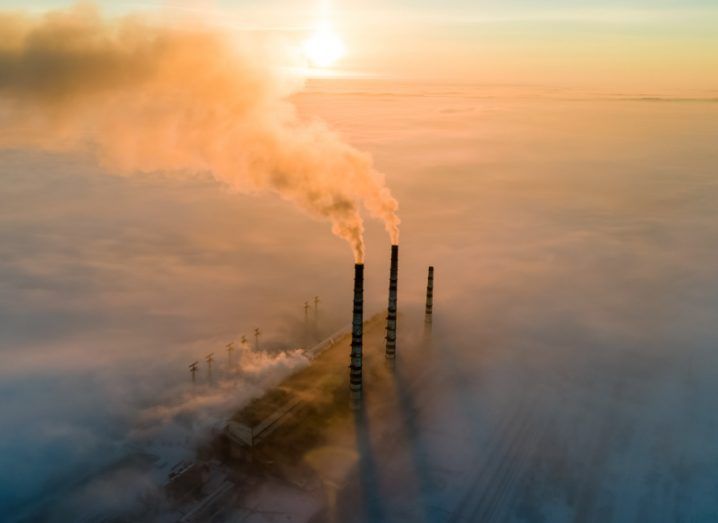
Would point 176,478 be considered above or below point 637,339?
below

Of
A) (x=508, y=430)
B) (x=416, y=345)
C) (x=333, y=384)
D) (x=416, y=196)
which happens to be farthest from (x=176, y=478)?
(x=416, y=196)

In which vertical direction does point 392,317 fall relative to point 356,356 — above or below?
above

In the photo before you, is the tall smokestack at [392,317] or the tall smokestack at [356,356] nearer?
the tall smokestack at [356,356]

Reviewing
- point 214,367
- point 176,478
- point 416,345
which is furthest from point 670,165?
point 176,478

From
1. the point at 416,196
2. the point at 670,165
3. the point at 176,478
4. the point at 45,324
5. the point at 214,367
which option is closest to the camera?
the point at 176,478

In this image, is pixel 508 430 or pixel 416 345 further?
pixel 416 345

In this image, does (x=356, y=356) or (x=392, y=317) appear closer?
(x=356, y=356)

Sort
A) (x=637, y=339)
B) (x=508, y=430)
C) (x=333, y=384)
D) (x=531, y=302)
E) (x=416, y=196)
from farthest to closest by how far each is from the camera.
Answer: (x=416, y=196) → (x=531, y=302) → (x=637, y=339) → (x=333, y=384) → (x=508, y=430)

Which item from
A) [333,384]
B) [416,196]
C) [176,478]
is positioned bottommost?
[176,478]

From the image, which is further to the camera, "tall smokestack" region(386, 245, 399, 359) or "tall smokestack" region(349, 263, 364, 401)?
"tall smokestack" region(386, 245, 399, 359)

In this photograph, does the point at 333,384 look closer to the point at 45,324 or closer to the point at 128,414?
the point at 128,414
